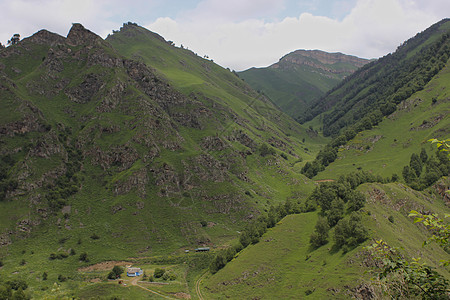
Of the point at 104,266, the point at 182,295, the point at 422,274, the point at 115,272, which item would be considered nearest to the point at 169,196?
the point at 104,266

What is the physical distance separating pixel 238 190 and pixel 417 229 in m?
78.8

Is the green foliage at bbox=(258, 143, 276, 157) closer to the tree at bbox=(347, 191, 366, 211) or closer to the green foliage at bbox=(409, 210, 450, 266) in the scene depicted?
the tree at bbox=(347, 191, 366, 211)

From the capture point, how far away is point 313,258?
81688 millimetres

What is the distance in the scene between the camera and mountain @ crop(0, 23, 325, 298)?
4370 inches

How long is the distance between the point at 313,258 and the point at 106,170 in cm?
10663

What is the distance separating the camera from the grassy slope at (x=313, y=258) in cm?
6888

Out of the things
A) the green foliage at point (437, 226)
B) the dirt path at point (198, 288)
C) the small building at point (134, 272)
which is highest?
the green foliage at point (437, 226)

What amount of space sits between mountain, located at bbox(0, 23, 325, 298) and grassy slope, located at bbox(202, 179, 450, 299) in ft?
100

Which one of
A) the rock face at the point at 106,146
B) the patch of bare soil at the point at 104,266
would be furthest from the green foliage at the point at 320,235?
the patch of bare soil at the point at 104,266

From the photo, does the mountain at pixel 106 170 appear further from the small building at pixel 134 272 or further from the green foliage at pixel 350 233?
the green foliage at pixel 350 233

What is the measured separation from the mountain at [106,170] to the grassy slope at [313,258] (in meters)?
30.5

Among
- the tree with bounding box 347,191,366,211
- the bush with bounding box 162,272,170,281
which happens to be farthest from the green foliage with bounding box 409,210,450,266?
the bush with bounding box 162,272,170,281

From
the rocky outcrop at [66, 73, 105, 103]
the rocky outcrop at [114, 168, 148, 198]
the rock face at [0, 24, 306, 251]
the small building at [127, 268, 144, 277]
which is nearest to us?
the small building at [127, 268, 144, 277]

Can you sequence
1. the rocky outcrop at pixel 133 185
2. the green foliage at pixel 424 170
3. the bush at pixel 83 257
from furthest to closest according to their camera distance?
1. the rocky outcrop at pixel 133 185
2. the green foliage at pixel 424 170
3. the bush at pixel 83 257
